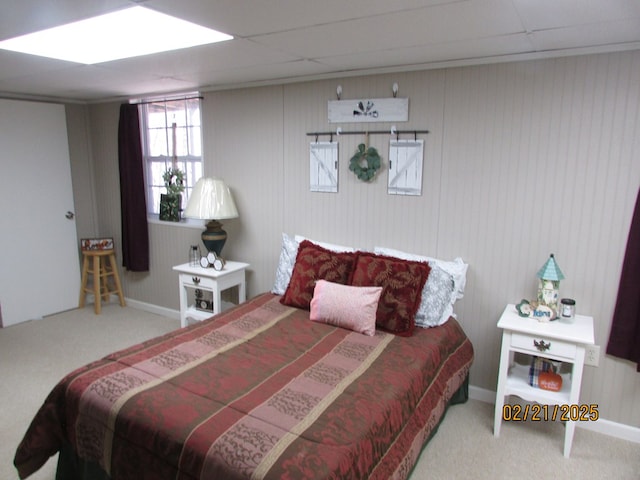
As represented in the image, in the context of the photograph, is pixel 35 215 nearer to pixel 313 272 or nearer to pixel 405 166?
pixel 313 272

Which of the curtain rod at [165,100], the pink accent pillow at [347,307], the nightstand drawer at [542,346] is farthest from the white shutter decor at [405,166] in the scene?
the curtain rod at [165,100]

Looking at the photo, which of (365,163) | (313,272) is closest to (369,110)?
(365,163)

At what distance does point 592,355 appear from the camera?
2.53 m

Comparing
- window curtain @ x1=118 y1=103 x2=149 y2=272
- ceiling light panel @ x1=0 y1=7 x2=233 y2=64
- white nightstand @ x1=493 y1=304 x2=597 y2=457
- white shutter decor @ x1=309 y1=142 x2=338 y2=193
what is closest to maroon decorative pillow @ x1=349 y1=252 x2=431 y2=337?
white nightstand @ x1=493 y1=304 x2=597 y2=457

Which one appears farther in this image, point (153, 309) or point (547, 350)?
point (153, 309)

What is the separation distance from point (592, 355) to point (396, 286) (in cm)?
118

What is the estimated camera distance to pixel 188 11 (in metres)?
1.75

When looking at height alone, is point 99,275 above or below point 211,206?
below

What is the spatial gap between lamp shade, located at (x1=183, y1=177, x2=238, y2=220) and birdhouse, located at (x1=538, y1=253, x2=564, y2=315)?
7.37 ft

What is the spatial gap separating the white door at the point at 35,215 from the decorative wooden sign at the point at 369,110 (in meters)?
2.94

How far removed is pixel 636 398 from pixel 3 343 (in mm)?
4628

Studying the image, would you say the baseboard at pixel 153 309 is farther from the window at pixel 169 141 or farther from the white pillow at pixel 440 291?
the white pillow at pixel 440 291

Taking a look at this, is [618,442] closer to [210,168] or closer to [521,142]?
[521,142]

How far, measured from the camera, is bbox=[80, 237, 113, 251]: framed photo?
4453 mm
